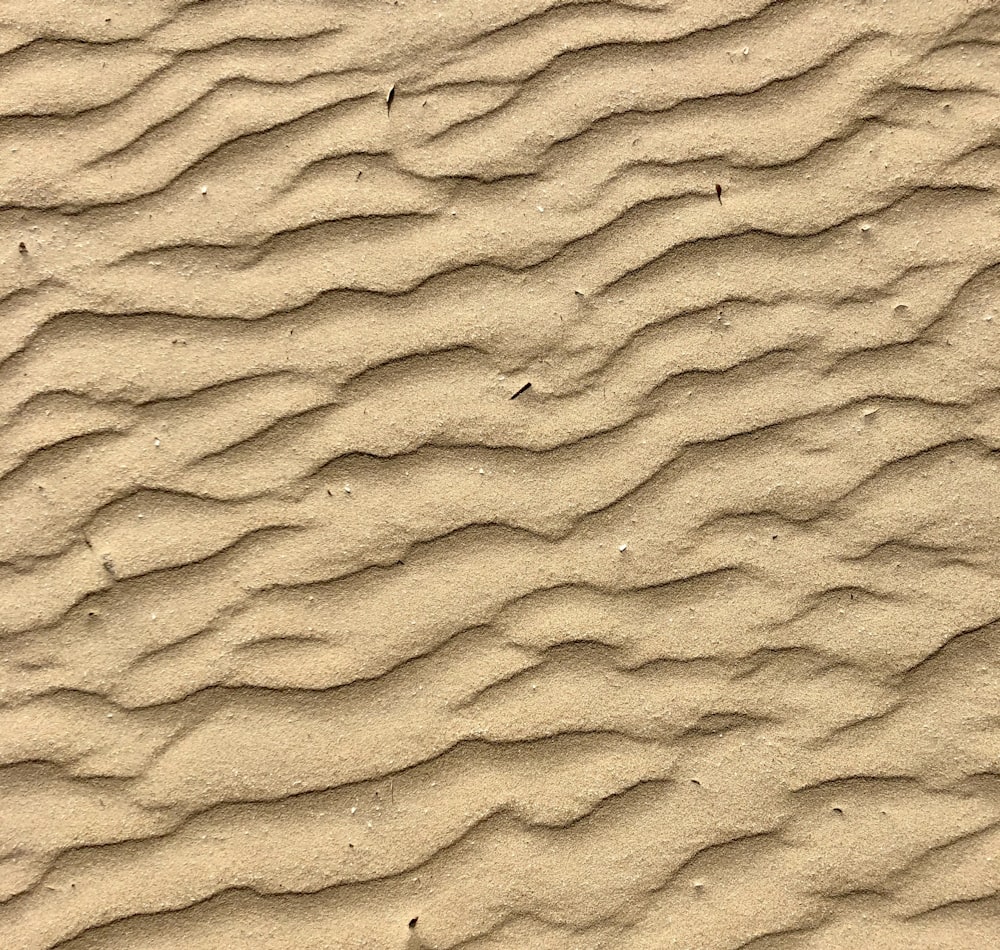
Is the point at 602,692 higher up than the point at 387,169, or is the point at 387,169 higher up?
the point at 387,169

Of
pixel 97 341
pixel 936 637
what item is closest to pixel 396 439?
pixel 97 341

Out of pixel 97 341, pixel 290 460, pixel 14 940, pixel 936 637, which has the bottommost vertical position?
pixel 14 940

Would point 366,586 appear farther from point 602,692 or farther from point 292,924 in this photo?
point 292,924

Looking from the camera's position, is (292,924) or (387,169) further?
(387,169)

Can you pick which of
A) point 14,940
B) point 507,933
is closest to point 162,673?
point 14,940

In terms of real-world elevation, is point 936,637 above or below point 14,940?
above

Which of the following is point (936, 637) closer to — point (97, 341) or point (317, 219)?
point (317, 219)
